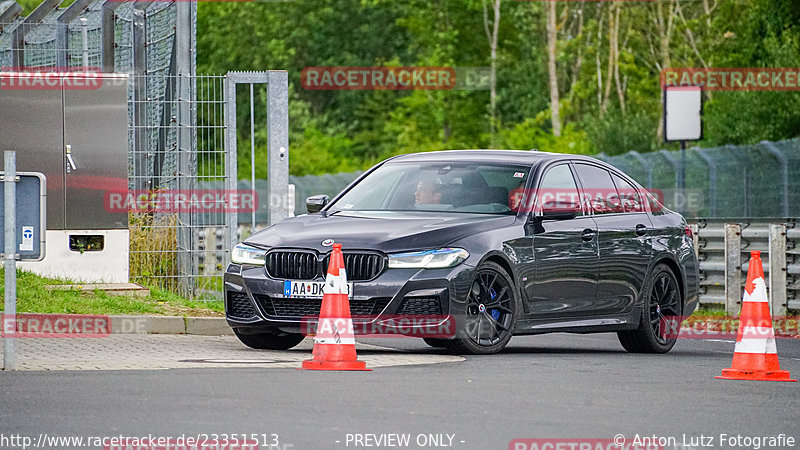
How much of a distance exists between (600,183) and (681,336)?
11.0 feet

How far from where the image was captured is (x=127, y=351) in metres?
12.3

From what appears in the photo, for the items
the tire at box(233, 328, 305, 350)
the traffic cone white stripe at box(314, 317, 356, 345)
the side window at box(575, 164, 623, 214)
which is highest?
the side window at box(575, 164, 623, 214)

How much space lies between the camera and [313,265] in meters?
11.9

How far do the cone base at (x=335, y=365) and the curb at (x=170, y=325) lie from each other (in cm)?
393

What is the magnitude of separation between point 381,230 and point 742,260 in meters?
8.90

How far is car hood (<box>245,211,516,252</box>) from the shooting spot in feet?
38.8

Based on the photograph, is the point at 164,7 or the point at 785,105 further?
the point at 785,105

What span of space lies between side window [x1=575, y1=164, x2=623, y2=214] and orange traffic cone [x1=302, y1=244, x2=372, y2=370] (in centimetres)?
329

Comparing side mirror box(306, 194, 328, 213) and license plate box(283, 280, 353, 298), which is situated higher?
side mirror box(306, 194, 328, 213)

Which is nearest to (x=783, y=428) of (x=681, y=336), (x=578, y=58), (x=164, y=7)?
(x=681, y=336)

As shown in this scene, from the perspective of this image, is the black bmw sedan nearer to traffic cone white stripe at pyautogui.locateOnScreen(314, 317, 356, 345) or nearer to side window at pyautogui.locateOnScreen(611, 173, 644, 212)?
side window at pyautogui.locateOnScreen(611, 173, 644, 212)

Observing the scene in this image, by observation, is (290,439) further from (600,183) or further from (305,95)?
(305,95)

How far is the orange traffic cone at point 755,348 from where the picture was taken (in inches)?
430

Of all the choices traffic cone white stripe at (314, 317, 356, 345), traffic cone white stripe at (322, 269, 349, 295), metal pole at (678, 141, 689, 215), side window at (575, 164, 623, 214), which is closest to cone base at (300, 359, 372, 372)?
traffic cone white stripe at (314, 317, 356, 345)
